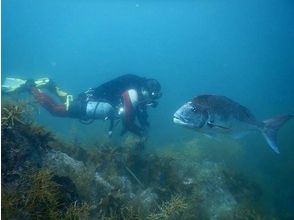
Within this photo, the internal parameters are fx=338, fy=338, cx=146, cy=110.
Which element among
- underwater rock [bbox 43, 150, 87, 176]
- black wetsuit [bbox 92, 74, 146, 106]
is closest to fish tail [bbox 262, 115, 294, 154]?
black wetsuit [bbox 92, 74, 146, 106]

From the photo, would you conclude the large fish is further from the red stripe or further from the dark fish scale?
the red stripe

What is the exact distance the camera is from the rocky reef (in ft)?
20.4

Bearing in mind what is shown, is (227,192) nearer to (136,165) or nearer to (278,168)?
(136,165)

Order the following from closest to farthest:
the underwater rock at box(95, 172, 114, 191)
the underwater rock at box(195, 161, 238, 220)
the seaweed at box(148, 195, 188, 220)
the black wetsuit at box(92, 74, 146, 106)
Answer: the seaweed at box(148, 195, 188, 220)
the underwater rock at box(95, 172, 114, 191)
the underwater rock at box(195, 161, 238, 220)
the black wetsuit at box(92, 74, 146, 106)

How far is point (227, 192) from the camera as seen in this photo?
11.0 meters

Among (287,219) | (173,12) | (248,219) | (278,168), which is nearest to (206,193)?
(248,219)

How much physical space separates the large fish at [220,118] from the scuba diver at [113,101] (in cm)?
360

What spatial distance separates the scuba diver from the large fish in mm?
3600

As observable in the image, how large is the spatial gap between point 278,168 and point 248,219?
26.6 ft

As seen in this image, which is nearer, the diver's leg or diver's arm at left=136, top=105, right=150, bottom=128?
diver's arm at left=136, top=105, right=150, bottom=128

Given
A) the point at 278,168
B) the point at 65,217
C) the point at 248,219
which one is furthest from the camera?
the point at 278,168

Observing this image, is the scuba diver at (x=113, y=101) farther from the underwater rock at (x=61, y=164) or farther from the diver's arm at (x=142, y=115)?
the underwater rock at (x=61, y=164)

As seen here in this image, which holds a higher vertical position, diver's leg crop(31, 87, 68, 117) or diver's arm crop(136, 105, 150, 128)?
diver's arm crop(136, 105, 150, 128)

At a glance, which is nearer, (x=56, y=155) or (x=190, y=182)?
(x=56, y=155)
